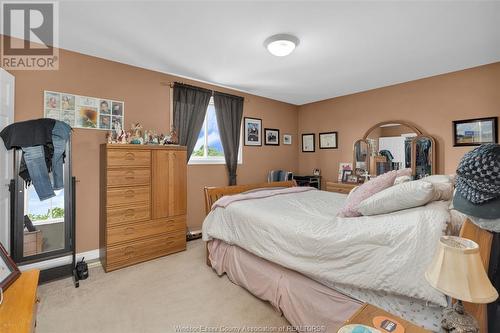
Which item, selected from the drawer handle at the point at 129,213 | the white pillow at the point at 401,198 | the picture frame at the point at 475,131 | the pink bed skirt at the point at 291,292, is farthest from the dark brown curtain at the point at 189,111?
the picture frame at the point at 475,131

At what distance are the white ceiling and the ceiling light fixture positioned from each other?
71 millimetres

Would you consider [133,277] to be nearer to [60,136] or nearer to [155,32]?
[60,136]

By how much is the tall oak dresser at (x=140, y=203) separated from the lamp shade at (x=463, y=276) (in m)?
2.79

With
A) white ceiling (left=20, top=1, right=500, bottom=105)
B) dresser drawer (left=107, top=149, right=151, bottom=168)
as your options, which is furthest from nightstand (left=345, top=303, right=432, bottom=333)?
dresser drawer (left=107, top=149, right=151, bottom=168)

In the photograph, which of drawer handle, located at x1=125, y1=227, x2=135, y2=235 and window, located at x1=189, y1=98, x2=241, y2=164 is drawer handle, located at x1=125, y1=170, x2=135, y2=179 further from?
window, located at x1=189, y1=98, x2=241, y2=164

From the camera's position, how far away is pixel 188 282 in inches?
93.9

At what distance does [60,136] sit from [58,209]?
2.56 ft

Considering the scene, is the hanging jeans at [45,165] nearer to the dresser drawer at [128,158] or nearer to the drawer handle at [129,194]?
the dresser drawer at [128,158]

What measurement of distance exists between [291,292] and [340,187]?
2.90 meters

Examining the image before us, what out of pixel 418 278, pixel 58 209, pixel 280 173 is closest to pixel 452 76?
pixel 280 173

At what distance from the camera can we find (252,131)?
15.0ft

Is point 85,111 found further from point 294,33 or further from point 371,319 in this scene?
point 371,319

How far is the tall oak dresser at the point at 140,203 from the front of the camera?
2.61 m

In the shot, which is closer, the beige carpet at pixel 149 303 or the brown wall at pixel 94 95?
the beige carpet at pixel 149 303
